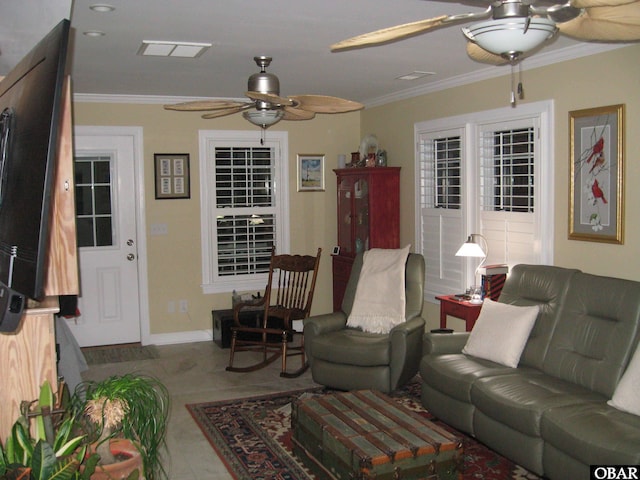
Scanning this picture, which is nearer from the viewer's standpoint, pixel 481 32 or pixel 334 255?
pixel 481 32

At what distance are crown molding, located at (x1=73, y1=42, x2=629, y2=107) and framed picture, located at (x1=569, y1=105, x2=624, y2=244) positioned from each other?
37 cm

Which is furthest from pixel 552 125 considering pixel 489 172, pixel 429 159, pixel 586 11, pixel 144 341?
pixel 144 341

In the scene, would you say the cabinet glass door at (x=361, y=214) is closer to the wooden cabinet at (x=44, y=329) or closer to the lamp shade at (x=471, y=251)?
the lamp shade at (x=471, y=251)

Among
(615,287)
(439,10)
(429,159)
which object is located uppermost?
(439,10)

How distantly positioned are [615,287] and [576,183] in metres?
0.87

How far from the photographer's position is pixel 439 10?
321cm

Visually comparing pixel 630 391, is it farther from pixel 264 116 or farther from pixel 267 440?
pixel 264 116

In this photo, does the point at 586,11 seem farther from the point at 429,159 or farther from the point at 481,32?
the point at 429,159

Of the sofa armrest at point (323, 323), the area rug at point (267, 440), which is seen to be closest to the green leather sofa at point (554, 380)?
the area rug at point (267, 440)

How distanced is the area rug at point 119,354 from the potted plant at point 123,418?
13.0 ft

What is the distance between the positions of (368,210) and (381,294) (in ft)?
4.50

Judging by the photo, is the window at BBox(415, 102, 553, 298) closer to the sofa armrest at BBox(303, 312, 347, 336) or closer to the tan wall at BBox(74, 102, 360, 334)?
the sofa armrest at BBox(303, 312, 347, 336)

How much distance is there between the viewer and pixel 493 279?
15.6ft

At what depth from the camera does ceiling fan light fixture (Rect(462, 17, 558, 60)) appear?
1841mm
